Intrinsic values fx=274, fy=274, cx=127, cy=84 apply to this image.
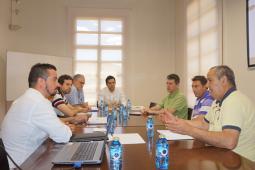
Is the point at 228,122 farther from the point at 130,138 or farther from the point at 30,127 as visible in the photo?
the point at 30,127

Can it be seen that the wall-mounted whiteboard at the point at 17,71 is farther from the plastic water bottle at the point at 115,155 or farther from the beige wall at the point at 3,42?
the plastic water bottle at the point at 115,155

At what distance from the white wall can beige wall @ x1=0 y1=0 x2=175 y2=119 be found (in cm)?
262

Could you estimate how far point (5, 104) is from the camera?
5.59 m

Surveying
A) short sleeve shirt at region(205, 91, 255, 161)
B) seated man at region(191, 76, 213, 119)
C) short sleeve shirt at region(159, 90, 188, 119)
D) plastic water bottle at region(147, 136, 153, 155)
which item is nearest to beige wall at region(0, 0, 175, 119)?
short sleeve shirt at region(159, 90, 188, 119)

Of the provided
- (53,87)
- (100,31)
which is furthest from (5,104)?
(53,87)

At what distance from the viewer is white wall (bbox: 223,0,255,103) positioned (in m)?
3.48

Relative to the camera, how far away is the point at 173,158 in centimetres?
142

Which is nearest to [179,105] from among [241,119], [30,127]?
[241,119]

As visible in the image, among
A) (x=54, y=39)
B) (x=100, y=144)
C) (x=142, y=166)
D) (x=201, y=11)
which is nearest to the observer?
(x=142, y=166)

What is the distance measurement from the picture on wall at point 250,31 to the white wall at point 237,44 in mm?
124

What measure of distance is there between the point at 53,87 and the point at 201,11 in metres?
3.69

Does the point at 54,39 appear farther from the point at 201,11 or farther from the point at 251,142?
the point at 251,142

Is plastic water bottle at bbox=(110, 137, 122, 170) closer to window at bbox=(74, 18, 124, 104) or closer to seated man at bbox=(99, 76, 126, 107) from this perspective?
seated man at bbox=(99, 76, 126, 107)

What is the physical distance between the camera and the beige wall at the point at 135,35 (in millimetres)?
6246
